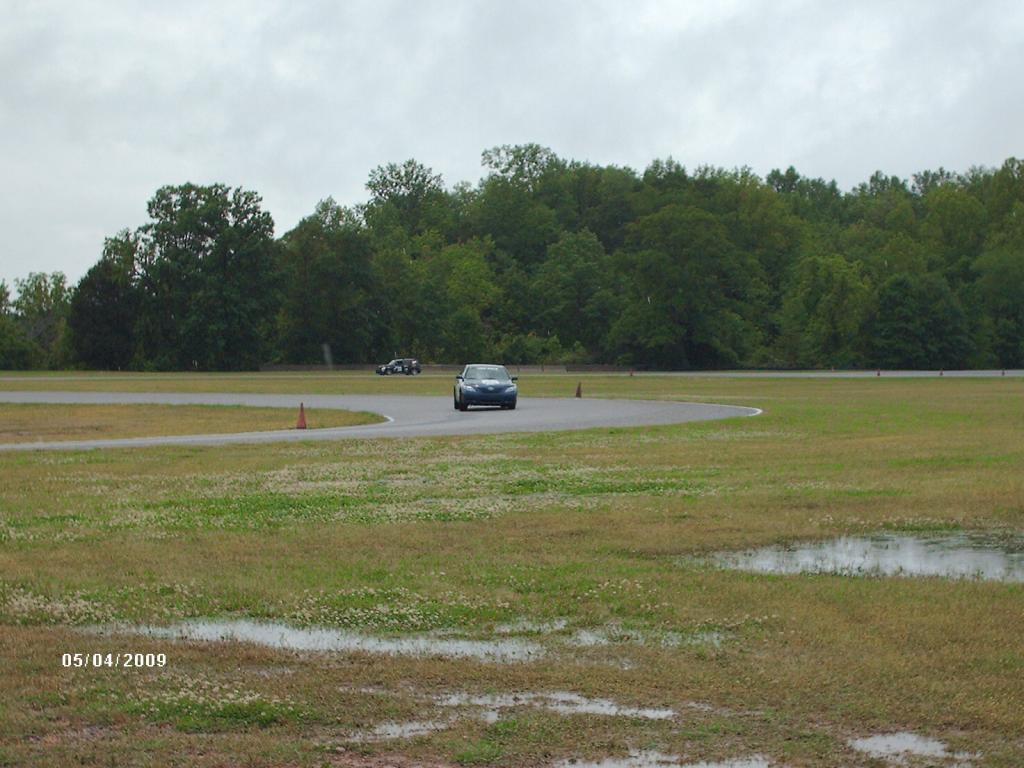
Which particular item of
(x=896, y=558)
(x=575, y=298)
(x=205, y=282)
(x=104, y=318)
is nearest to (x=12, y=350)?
(x=104, y=318)

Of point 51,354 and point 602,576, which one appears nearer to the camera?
point 602,576

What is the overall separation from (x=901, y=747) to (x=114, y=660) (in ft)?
15.5

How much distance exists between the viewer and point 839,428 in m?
30.9

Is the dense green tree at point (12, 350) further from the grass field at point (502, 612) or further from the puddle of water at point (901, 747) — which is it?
the puddle of water at point (901, 747)

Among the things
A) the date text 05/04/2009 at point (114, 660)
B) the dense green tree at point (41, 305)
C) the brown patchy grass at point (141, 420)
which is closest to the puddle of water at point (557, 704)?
the date text 05/04/2009 at point (114, 660)

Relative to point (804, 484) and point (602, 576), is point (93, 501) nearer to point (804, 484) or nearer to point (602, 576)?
point (602, 576)

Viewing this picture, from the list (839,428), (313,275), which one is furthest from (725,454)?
(313,275)

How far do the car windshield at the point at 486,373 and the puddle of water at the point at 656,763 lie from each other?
3777cm

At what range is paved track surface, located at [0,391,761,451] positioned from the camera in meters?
29.2

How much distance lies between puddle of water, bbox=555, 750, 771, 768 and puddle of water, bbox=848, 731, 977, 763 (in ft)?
1.90

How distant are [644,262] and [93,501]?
102342 millimetres

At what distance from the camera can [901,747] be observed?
246 inches

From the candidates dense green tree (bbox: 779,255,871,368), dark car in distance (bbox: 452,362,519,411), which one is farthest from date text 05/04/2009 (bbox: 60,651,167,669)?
dense green tree (bbox: 779,255,871,368)

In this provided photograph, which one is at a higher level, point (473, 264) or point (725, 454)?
point (473, 264)
